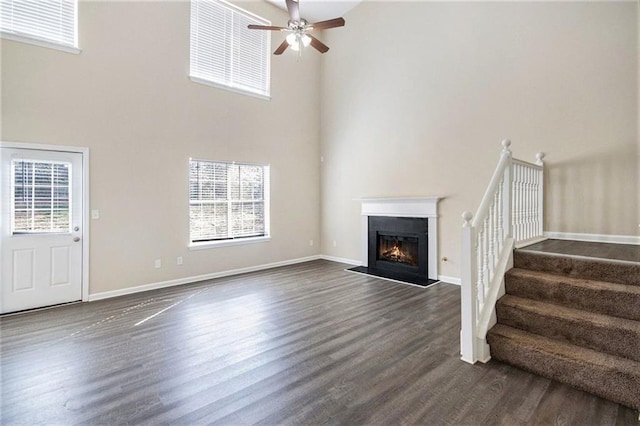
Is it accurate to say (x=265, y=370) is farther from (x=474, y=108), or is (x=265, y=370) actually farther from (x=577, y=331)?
(x=474, y=108)

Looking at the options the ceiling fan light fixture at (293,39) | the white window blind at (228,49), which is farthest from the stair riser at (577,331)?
the white window blind at (228,49)

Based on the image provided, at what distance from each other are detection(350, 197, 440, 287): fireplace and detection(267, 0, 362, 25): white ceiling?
410cm

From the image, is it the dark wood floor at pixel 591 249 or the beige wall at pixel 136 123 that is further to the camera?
the beige wall at pixel 136 123

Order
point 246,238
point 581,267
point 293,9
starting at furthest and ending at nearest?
point 246,238, point 293,9, point 581,267

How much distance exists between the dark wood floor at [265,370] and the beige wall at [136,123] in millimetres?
1064

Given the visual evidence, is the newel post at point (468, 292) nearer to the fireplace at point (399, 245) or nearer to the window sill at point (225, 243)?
the fireplace at point (399, 245)

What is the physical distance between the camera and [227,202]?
5836mm

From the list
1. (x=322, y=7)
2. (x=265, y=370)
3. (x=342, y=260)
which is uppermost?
(x=322, y=7)

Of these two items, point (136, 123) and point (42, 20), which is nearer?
point (42, 20)

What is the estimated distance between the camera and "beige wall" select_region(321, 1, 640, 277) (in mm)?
3664

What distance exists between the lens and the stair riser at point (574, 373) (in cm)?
200

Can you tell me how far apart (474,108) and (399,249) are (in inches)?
108

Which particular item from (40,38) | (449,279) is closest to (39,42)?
(40,38)

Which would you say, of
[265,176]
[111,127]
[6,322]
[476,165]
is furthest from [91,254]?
[476,165]
